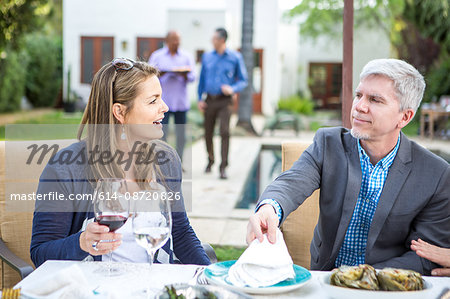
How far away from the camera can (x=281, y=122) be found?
1383cm

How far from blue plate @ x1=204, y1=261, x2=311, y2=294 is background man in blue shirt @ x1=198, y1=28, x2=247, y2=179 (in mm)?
5812

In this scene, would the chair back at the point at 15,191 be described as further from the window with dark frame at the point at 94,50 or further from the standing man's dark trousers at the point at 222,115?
the window with dark frame at the point at 94,50

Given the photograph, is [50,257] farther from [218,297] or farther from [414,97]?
[414,97]

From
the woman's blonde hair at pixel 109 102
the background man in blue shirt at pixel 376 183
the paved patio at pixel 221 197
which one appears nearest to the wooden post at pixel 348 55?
the paved patio at pixel 221 197

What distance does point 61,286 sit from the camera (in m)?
1.28

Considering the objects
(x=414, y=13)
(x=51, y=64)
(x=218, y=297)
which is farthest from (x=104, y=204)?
(x=51, y=64)

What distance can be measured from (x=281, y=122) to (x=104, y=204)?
1252cm

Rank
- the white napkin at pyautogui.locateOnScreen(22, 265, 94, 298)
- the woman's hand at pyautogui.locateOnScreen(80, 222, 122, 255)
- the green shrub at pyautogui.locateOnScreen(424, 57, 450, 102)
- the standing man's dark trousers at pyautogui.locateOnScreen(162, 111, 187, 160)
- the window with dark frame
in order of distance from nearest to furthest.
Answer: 1. the white napkin at pyautogui.locateOnScreen(22, 265, 94, 298)
2. the woman's hand at pyautogui.locateOnScreen(80, 222, 122, 255)
3. the standing man's dark trousers at pyautogui.locateOnScreen(162, 111, 187, 160)
4. the green shrub at pyautogui.locateOnScreen(424, 57, 450, 102)
5. the window with dark frame

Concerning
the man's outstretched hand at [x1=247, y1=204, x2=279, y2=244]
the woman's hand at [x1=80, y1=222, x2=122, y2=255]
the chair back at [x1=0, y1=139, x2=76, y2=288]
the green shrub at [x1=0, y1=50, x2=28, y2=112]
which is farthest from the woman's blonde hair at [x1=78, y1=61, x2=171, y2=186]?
the green shrub at [x1=0, y1=50, x2=28, y2=112]

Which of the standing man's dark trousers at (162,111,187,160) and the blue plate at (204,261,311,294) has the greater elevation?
the standing man's dark trousers at (162,111,187,160)

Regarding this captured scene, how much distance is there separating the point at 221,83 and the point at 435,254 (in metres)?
5.73

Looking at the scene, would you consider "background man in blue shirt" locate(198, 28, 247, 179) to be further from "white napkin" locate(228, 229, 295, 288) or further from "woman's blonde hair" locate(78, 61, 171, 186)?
"white napkin" locate(228, 229, 295, 288)

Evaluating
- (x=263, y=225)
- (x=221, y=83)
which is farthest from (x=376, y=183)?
(x=221, y=83)

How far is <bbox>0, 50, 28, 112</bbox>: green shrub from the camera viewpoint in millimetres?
16083
